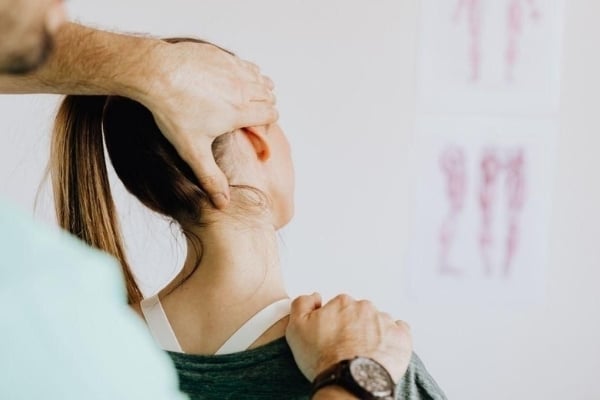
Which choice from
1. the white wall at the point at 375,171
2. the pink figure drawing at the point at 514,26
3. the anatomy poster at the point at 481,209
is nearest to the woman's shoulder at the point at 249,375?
the white wall at the point at 375,171

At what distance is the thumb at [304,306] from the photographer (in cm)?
79

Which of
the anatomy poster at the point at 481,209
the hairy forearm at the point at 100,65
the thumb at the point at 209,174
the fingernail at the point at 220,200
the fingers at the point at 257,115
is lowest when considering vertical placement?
the anatomy poster at the point at 481,209

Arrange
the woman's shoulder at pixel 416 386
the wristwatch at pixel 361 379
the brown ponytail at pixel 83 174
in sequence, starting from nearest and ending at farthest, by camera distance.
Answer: the wristwatch at pixel 361 379 → the woman's shoulder at pixel 416 386 → the brown ponytail at pixel 83 174

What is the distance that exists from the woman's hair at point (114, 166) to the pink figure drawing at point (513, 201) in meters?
0.98

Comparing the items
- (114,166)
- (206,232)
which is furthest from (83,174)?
(206,232)

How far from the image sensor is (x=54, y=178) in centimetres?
92

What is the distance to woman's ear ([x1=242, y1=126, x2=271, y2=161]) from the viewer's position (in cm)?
89

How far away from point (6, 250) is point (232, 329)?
0.42 metres

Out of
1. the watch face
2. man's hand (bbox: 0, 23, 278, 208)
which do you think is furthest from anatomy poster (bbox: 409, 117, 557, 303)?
the watch face

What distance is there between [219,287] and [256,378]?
10 centimetres

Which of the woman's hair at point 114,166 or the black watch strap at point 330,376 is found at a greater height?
the woman's hair at point 114,166

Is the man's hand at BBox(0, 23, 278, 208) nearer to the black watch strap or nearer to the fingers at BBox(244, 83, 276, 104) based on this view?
the fingers at BBox(244, 83, 276, 104)

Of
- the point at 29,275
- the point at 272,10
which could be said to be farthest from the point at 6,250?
the point at 272,10

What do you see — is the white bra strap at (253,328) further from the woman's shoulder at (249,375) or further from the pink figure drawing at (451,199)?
the pink figure drawing at (451,199)
